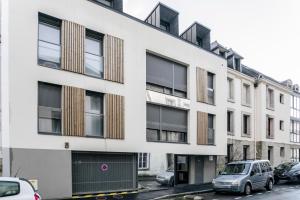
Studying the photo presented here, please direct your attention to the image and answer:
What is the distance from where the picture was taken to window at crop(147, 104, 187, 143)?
1844 centimetres

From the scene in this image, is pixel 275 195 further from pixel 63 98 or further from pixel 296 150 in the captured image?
pixel 296 150

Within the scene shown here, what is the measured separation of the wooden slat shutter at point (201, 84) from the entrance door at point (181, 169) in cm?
371

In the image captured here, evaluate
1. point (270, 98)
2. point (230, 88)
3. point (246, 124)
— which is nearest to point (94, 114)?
point (230, 88)

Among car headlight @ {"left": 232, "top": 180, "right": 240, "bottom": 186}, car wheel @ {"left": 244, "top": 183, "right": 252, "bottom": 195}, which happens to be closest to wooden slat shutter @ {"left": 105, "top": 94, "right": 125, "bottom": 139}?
car headlight @ {"left": 232, "top": 180, "right": 240, "bottom": 186}

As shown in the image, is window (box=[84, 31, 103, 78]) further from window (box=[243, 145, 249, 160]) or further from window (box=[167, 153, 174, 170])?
window (box=[243, 145, 249, 160])

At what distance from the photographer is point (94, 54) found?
16.0 metres

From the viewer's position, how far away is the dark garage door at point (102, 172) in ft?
48.8

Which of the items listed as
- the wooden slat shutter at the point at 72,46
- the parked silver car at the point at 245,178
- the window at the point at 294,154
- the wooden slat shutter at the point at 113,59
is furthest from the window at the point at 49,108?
the window at the point at 294,154

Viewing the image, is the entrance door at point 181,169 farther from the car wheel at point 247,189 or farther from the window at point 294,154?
the window at point 294,154

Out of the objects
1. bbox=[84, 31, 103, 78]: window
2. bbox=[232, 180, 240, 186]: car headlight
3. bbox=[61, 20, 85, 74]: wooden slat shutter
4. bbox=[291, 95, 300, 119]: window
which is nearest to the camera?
bbox=[61, 20, 85, 74]: wooden slat shutter

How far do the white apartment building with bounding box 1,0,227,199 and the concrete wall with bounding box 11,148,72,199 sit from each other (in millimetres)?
37

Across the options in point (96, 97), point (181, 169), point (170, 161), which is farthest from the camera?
point (181, 169)

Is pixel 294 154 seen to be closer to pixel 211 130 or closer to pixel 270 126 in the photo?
pixel 270 126

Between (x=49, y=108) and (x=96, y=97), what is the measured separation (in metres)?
2.50
